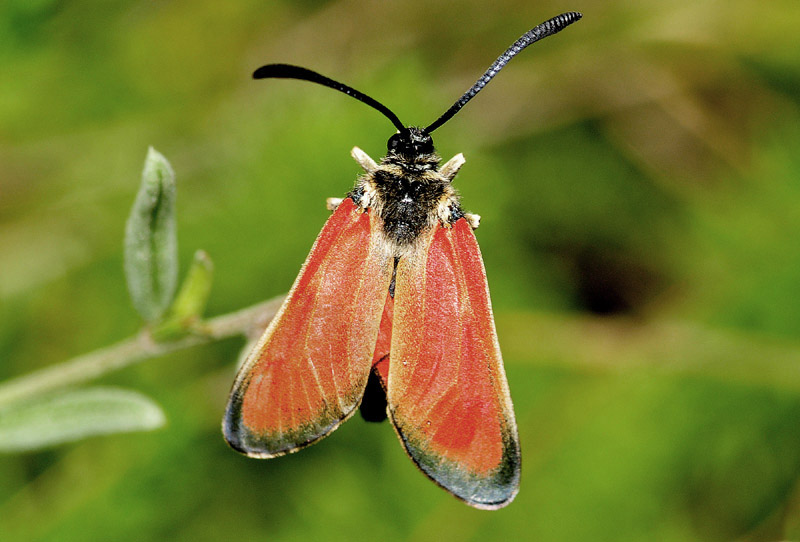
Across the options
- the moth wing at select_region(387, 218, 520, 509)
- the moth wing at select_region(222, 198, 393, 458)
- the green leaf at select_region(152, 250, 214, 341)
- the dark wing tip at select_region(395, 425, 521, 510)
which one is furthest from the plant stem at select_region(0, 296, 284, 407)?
the dark wing tip at select_region(395, 425, 521, 510)

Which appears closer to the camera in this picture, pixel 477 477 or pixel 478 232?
pixel 477 477

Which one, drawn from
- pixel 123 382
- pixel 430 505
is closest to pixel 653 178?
pixel 430 505

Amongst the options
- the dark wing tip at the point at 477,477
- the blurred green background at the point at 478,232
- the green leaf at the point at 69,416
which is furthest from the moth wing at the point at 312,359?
the blurred green background at the point at 478,232

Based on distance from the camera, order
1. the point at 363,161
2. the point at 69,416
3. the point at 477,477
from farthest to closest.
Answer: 1. the point at 69,416
2. the point at 363,161
3. the point at 477,477

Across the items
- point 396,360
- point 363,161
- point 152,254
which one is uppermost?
point 363,161

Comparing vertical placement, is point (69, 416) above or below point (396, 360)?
below

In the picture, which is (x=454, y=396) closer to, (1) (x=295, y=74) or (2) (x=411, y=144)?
(2) (x=411, y=144)

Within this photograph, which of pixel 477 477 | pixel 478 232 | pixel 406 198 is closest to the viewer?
pixel 477 477

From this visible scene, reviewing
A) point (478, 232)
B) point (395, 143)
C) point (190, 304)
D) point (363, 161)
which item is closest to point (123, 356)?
point (190, 304)

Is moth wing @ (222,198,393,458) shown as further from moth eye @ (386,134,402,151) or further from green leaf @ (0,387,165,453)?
green leaf @ (0,387,165,453)
